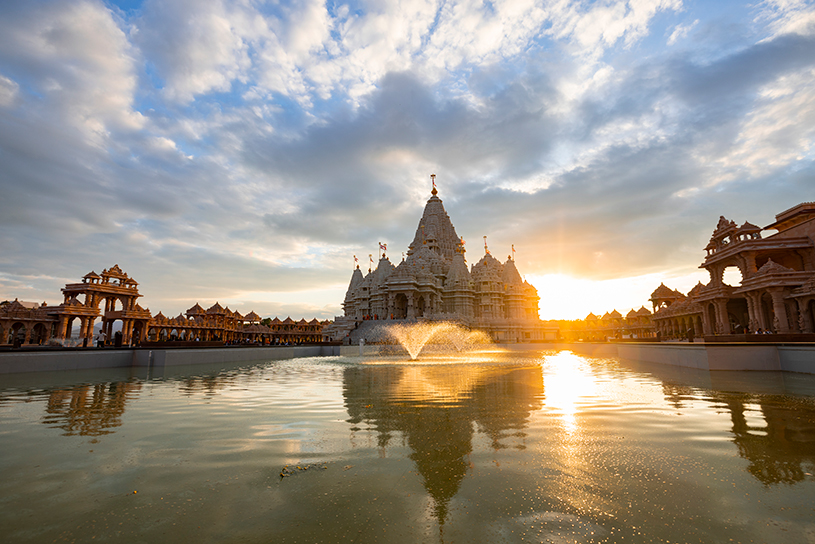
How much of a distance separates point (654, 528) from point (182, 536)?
12.1ft

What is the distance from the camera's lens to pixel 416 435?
20.5ft

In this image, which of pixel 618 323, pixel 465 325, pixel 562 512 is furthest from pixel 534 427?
pixel 618 323

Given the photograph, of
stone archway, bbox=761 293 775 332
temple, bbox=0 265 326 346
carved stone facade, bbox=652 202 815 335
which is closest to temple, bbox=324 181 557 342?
temple, bbox=0 265 326 346

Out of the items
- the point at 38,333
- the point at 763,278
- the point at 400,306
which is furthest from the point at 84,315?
the point at 763,278

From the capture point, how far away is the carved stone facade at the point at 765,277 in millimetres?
28969

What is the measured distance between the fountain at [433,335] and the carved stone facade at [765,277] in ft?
79.0

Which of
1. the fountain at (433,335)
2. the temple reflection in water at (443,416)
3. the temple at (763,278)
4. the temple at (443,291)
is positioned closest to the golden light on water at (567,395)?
the temple reflection in water at (443,416)

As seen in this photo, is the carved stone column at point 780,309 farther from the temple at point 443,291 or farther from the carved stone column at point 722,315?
→ the temple at point 443,291

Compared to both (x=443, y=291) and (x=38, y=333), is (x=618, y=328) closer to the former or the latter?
(x=443, y=291)

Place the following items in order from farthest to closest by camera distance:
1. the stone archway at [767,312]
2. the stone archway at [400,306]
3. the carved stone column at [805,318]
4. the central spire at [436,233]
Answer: the central spire at [436,233] → the stone archway at [400,306] → the stone archway at [767,312] → the carved stone column at [805,318]

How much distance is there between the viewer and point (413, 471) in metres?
4.59

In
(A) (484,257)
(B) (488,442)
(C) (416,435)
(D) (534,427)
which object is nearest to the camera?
(B) (488,442)

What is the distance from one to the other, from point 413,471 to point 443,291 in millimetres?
54355

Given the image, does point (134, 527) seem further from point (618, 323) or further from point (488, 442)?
point (618, 323)
